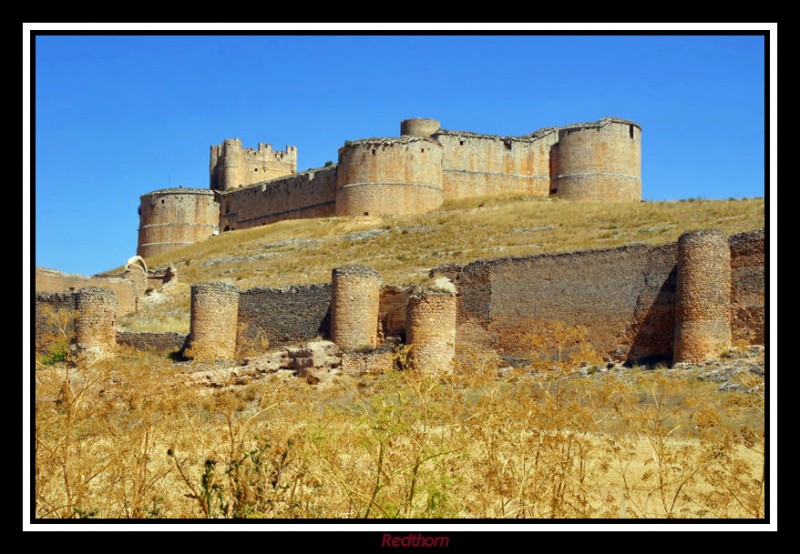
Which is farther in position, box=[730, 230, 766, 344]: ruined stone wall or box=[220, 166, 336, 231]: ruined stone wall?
box=[220, 166, 336, 231]: ruined stone wall

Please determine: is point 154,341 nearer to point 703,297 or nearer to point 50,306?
point 50,306

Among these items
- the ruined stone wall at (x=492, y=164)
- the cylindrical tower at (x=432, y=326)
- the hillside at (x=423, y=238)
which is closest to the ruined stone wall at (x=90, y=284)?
the hillside at (x=423, y=238)

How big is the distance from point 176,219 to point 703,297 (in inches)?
1724

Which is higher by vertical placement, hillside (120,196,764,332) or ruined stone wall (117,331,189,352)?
hillside (120,196,764,332)

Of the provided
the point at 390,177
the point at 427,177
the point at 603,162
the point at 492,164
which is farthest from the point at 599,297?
the point at 492,164

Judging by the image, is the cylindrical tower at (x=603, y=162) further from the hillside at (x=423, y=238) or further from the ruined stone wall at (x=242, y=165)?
the ruined stone wall at (x=242, y=165)

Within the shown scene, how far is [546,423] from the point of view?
933 cm

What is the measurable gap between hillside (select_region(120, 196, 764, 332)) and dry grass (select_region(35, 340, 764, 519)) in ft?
53.7

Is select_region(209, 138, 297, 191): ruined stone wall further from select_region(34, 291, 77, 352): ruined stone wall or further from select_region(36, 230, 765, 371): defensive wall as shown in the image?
select_region(36, 230, 765, 371): defensive wall

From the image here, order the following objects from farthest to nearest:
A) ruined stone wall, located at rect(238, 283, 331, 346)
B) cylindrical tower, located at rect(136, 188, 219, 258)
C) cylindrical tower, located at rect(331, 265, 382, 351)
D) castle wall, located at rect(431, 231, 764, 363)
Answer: cylindrical tower, located at rect(136, 188, 219, 258) < ruined stone wall, located at rect(238, 283, 331, 346) < cylindrical tower, located at rect(331, 265, 382, 351) < castle wall, located at rect(431, 231, 764, 363)

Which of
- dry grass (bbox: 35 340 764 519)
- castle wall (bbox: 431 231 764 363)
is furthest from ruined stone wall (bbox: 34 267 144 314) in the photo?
dry grass (bbox: 35 340 764 519)

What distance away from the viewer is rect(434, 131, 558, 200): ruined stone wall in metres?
49.7
